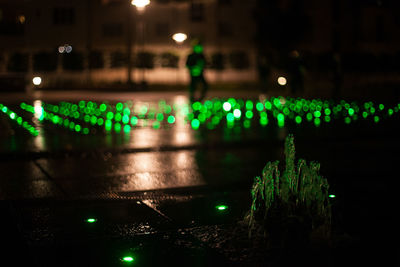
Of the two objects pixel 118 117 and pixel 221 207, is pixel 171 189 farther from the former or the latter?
pixel 118 117

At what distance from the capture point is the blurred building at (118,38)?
4378 cm

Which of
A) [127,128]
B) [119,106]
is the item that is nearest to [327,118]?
[127,128]

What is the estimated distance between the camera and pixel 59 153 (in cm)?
1015

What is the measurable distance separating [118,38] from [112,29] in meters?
0.78

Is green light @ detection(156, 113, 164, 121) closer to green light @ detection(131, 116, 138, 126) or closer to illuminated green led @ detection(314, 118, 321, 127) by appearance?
green light @ detection(131, 116, 138, 126)

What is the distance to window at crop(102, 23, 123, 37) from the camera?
46.6 metres

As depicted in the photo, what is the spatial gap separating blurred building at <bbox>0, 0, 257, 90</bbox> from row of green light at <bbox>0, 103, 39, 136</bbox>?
81.4ft

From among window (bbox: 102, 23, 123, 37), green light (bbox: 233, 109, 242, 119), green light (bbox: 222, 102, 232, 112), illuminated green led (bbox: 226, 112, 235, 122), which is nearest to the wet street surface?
illuminated green led (bbox: 226, 112, 235, 122)

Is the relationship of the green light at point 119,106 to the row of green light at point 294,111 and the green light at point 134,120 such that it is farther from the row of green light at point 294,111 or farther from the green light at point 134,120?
the green light at point 134,120

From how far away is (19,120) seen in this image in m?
15.2

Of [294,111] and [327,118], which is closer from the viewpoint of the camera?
[327,118]

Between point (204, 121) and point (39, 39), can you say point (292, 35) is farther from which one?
point (204, 121)

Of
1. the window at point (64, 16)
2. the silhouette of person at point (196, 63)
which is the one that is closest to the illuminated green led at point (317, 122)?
the silhouette of person at point (196, 63)

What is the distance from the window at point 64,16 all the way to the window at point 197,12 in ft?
28.1
